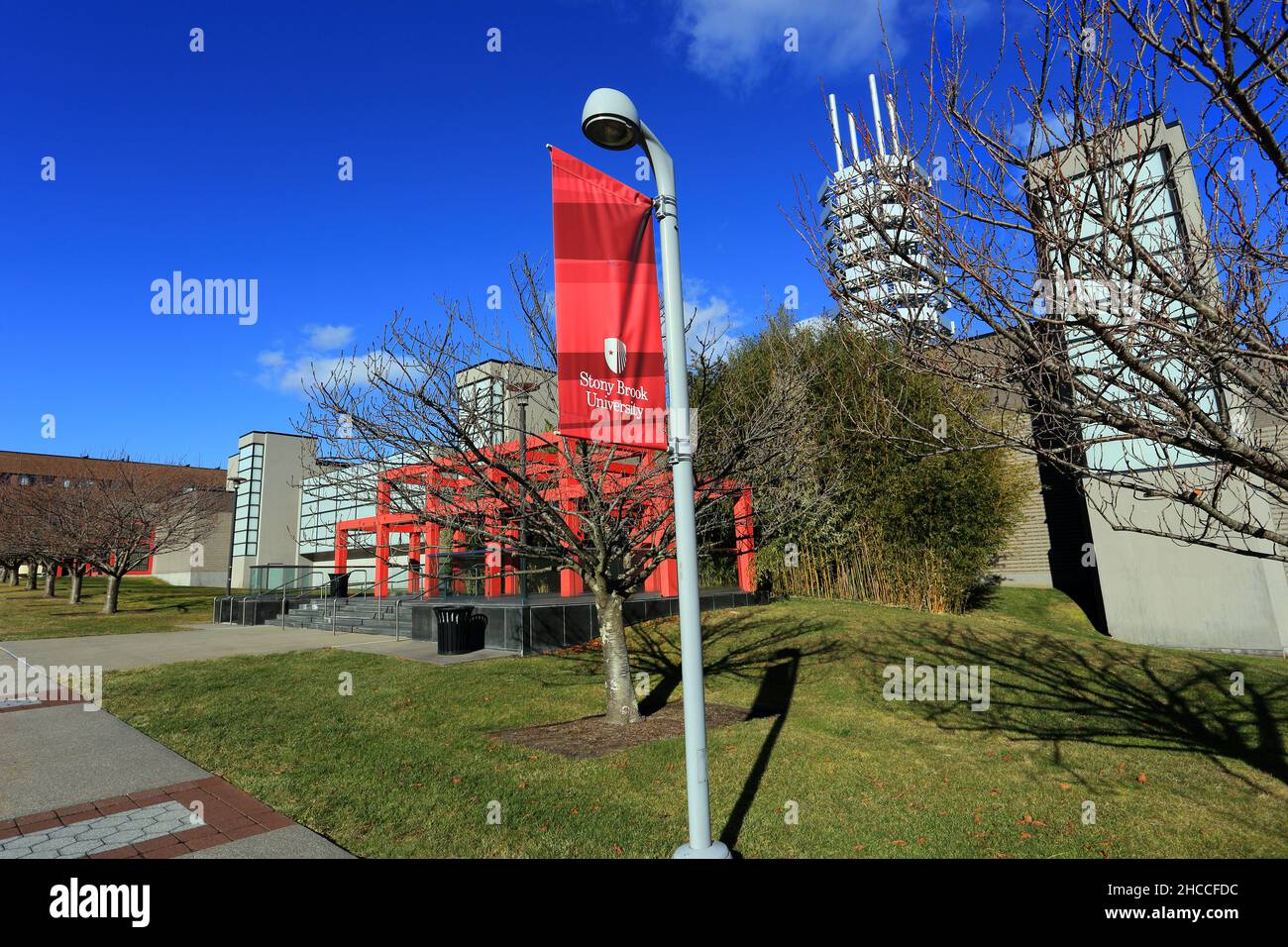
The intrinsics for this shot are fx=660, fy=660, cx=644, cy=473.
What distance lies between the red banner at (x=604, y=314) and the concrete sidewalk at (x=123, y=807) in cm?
330

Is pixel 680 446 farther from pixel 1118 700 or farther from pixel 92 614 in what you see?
pixel 92 614

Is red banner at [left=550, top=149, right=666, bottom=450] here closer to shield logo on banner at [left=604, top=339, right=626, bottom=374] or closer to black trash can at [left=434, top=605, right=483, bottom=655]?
shield logo on banner at [left=604, top=339, right=626, bottom=374]

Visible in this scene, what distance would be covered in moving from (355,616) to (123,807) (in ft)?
48.3

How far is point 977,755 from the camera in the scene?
6500mm

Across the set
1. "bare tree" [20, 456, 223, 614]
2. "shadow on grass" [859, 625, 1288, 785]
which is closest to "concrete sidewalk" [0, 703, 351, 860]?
"shadow on grass" [859, 625, 1288, 785]

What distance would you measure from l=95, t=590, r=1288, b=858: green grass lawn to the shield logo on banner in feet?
10.2

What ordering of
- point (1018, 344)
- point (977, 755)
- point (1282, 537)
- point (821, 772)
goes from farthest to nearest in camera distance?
point (977, 755) → point (821, 772) → point (1018, 344) → point (1282, 537)

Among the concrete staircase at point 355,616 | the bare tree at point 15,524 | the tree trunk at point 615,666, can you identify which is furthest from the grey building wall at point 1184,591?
the bare tree at point 15,524

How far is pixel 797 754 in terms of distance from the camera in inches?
253

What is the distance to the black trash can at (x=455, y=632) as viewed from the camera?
12414 millimetres

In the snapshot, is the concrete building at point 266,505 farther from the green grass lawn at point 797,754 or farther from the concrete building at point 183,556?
the green grass lawn at point 797,754
